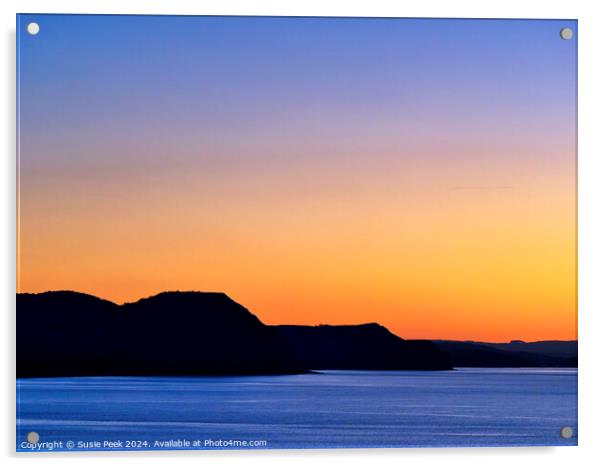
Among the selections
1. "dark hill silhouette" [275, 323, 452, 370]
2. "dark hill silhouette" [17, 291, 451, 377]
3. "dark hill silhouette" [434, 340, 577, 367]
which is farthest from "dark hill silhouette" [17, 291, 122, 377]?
"dark hill silhouette" [434, 340, 577, 367]

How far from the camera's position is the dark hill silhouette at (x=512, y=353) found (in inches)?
221

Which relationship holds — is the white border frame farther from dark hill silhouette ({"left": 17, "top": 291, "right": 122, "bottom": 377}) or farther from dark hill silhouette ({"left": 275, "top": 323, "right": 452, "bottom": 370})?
dark hill silhouette ({"left": 275, "top": 323, "right": 452, "bottom": 370})

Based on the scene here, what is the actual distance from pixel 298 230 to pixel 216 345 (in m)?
0.64

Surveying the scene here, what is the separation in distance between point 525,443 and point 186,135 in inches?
81.6

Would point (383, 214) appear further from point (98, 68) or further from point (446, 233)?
point (98, 68)

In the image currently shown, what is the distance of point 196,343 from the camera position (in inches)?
222

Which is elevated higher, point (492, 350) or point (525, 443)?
point (492, 350)

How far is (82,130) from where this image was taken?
560 cm

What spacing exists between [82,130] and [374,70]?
4.46ft
